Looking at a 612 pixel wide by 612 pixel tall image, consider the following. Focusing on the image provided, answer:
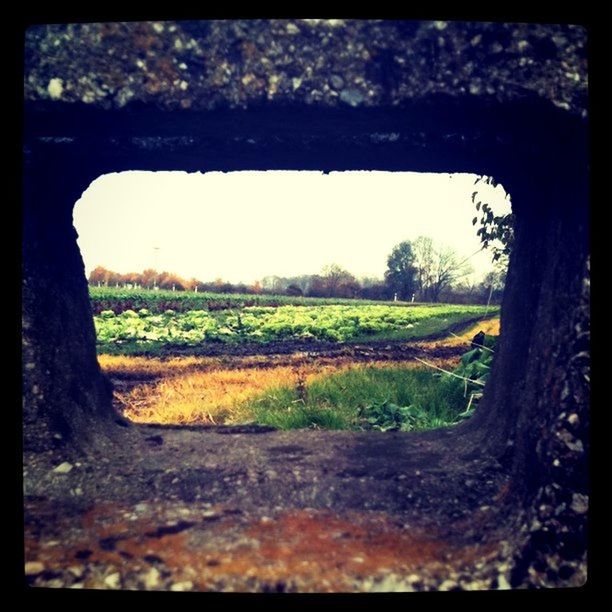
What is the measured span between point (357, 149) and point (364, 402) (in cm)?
370

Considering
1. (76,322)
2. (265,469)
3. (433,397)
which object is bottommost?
(433,397)

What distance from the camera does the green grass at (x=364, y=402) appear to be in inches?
164

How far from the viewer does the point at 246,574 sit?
4.78 feet

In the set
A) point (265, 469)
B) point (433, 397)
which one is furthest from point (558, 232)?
point (433, 397)

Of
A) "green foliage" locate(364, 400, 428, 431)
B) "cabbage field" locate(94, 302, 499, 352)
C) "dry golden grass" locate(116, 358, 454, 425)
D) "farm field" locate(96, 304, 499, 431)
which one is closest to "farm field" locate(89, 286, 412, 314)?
"cabbage field" locate(94, 302, 499, 352)

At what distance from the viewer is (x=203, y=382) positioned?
275 inches

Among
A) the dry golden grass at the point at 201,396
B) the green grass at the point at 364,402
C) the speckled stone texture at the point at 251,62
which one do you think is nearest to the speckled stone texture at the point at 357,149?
the speckled stone texture at the point at 251,62

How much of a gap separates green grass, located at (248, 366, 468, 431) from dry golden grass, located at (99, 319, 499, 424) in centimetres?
38

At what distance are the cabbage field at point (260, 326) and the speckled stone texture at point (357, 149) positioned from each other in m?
11.0

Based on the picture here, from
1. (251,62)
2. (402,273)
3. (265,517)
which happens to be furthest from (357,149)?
(402,273)

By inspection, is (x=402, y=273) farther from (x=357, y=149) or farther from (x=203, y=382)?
(x=357, y=149)

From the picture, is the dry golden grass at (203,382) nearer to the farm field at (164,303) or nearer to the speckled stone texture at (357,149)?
the speckled stone texture at (357,149)

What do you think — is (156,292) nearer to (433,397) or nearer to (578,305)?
(433,397)

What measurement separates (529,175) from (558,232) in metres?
0.35
